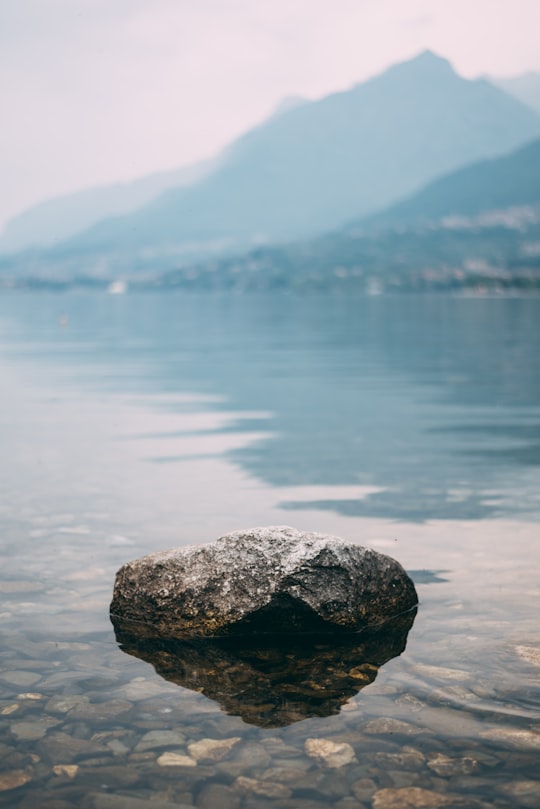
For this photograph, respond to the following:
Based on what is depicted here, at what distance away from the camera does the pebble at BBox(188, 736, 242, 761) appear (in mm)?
9530

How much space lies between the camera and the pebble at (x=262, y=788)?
885cm


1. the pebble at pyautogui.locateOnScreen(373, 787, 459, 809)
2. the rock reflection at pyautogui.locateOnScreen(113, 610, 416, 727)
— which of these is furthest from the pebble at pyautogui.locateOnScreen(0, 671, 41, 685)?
the pebble at pyautogui.locateOnScreen(373, 787, 459, 809)

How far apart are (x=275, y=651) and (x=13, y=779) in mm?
3997

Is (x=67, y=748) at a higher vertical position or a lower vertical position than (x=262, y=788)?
higher

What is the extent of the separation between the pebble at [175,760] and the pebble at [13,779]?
1.16 meters

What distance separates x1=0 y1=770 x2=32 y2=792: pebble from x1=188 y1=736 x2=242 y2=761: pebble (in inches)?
57.9

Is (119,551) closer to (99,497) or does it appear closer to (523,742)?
(99,497)

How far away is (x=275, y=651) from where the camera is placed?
487 inches

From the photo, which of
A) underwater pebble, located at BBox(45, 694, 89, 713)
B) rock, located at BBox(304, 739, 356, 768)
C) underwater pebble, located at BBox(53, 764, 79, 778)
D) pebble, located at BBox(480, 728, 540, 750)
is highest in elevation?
underwater pebble, located at BBox(45, 694, 89, 713)

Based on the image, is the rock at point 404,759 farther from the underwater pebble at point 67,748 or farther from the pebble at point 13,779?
the pebble at point 13,779

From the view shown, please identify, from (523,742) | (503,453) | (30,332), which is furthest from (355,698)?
(30,332)

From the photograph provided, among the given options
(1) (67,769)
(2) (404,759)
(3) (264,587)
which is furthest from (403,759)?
(3) (264,587)

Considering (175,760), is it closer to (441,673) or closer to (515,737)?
(515,737)

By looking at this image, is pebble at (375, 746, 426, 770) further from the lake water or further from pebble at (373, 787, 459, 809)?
pebble at (373, 787, 459, 809)
